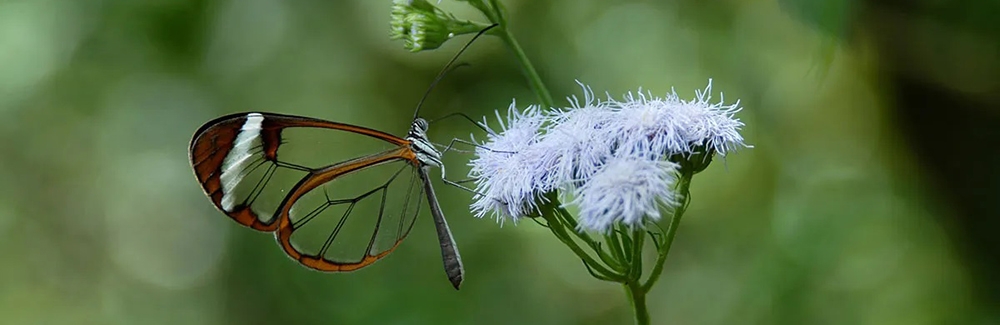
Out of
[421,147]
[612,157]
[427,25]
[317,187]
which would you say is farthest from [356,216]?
[612,157]

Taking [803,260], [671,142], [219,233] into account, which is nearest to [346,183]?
[671,142]

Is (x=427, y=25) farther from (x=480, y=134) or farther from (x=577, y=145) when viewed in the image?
(x=480, y=134)

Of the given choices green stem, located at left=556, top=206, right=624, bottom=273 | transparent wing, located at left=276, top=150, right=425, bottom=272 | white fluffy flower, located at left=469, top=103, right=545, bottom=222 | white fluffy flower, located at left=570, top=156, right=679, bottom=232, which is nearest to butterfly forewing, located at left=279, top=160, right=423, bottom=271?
transparent wing, located at left=276, top=150, right=425, bottom=272

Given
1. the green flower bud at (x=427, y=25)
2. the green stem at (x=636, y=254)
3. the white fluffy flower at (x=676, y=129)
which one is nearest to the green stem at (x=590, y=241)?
the green stem at (x=636, y=254)

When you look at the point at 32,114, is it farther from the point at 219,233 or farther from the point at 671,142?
the point at 671,142

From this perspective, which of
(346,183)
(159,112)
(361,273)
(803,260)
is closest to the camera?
(346,183)

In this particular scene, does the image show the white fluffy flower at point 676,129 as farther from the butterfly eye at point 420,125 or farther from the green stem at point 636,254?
the butterfly eye at point 420,125
